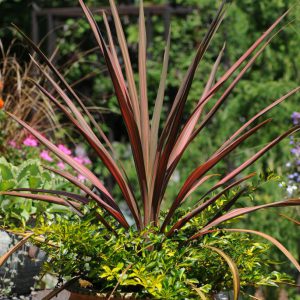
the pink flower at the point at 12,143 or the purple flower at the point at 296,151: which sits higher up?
the purple flower at the point at 296,151

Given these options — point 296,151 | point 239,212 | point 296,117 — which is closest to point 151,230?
point 239,212

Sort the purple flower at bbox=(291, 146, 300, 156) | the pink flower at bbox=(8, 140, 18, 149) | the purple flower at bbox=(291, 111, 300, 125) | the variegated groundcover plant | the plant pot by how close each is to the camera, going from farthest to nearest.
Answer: the purple flower at bbox=(291, 111, 300, 125), the pink flower at bbox=(8, 140, 18, 149), the purple flower at bbox=(291, 146, 300, 156), the plant pot, the variegated groundcover plant

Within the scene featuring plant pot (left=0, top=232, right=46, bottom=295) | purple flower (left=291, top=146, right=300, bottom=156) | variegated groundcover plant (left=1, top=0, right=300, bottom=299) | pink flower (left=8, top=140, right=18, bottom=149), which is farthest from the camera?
pink flower (left=8, top=140, right=18, bottom=149)

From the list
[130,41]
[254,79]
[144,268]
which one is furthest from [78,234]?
[130,41]

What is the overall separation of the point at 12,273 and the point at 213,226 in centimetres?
132

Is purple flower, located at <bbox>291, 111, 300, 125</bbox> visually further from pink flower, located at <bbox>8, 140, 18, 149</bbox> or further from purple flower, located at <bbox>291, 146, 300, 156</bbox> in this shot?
pink flower, located at <bbox>8, 140, 18, 149</bbox>

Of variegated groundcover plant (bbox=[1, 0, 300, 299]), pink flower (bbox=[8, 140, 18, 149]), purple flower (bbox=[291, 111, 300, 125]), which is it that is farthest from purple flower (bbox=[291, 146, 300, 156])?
variegated groundcover plant (bbox=[1, 0, 300, 299])

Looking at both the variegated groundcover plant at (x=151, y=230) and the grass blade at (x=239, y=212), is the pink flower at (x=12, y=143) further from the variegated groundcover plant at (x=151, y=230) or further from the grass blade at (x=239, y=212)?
the grass blade at (x=239, y=212)

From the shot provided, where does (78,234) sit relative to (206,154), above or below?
below

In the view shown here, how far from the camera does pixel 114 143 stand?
263 inches

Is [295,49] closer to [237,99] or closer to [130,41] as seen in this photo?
[237,99]

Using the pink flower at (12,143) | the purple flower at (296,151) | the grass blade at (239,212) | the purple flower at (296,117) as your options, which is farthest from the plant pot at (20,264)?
the purple flower at (296,117)

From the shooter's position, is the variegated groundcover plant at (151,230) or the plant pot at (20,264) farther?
the plant pot at (20,264)

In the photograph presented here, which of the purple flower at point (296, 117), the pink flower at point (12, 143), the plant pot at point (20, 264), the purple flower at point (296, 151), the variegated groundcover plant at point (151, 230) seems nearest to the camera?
the variegated groundcover plant at point (151, 230)
